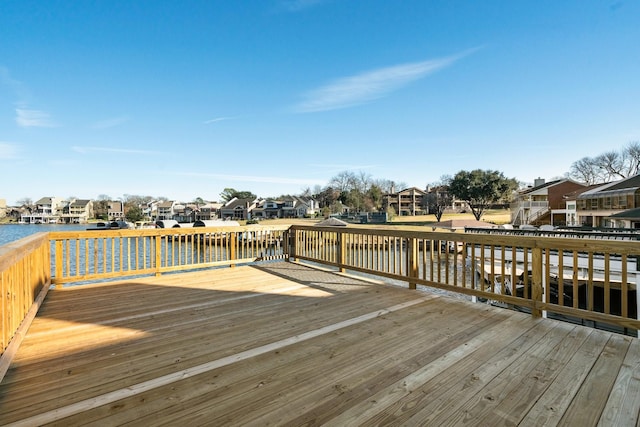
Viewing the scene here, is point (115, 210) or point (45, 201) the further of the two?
point (115, 210)

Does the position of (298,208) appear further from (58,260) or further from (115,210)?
(58,260)

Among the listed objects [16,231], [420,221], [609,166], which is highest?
[609,166]

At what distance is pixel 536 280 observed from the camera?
3113 mm

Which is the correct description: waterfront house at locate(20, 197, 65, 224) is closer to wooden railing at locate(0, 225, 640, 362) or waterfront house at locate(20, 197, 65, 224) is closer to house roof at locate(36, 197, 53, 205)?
house roof at locate(36, 197, 53, 205)

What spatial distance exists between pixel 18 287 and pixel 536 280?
4.92 metres

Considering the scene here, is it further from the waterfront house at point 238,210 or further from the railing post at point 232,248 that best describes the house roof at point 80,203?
the railing post at point 232,248

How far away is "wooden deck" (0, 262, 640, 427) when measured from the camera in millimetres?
1538

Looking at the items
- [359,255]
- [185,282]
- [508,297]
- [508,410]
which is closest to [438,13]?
[359,255]

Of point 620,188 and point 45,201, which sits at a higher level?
point 45,201

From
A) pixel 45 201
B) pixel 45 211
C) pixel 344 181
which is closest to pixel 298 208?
pixel 344 181

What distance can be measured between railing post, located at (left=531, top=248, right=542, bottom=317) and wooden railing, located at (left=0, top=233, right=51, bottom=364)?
4.29 meters

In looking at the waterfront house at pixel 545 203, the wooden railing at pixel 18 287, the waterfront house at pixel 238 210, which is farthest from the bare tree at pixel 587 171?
the waterfront house at pixel 238 210

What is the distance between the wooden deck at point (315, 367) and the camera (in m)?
1.54

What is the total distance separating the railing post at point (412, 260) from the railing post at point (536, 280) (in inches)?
56.2
